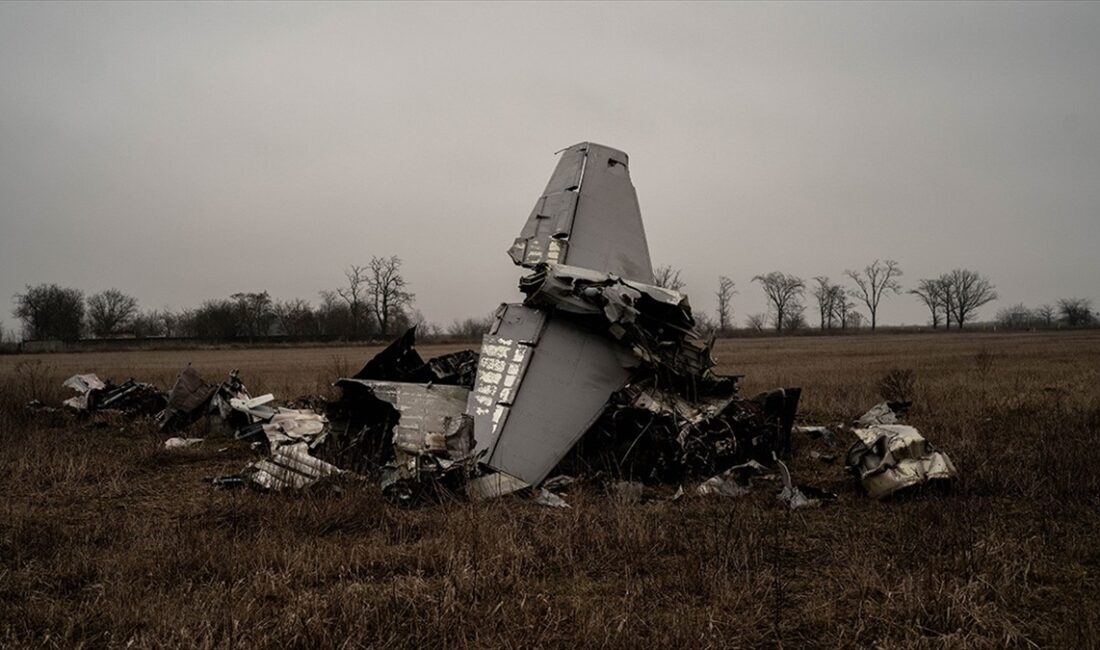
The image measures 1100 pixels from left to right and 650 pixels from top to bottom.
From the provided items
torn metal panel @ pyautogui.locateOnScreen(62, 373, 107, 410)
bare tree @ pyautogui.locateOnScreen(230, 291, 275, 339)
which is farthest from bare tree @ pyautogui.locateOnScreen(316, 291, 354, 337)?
torn metal panel @ pyautogui.locateOnScreen(62, 373, 107, 410)

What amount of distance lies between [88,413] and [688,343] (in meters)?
9.31

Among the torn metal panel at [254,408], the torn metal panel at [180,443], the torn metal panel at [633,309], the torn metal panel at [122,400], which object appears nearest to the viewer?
the torn metal panel at [633,309]

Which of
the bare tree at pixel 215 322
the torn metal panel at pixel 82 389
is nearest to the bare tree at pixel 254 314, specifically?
the bare tree at pixel 215 322

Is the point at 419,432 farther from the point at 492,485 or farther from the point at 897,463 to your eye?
the point at 897,463

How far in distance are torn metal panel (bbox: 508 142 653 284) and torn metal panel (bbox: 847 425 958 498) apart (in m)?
3.52

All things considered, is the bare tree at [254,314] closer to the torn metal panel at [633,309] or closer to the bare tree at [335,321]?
the bare tree at [335,321]

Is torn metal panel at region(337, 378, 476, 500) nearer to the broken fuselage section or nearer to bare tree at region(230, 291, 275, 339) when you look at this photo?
the broken fuselage section

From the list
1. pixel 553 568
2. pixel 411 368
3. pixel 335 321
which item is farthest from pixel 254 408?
pixel 335 321

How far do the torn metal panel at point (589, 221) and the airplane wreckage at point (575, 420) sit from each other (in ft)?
0.12

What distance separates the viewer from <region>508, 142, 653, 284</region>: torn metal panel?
320 inches

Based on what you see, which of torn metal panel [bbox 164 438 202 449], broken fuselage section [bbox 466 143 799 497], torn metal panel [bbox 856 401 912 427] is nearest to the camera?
broken fuselage section [bbox 466 143 799 497]

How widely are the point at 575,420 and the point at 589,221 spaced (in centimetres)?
321

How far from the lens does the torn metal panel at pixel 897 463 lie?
524cm

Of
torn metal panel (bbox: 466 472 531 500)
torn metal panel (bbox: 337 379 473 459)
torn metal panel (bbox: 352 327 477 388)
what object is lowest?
torn metal panel (bbox: 466 472 531 500)
